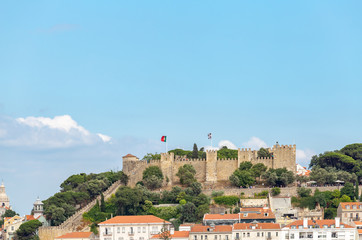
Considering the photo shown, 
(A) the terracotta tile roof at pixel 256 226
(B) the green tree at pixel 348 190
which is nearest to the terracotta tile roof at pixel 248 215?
(A) the terracotta tile roof at pixel 256 226

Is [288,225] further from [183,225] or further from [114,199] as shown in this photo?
[114,199]

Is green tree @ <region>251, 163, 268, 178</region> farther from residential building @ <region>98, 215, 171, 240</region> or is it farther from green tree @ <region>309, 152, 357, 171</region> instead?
residential building @ <region>98, 215, 171, 240</region>

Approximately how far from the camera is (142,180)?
106m

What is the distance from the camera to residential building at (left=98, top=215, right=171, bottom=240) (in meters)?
87.4

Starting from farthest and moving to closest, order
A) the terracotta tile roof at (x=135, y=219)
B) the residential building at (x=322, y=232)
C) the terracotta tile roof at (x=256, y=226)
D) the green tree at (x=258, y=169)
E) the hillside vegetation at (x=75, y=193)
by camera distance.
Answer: the green tree at (x=258, y=169) < the hillside vegetation at (x=75, y=193) < the terracotta tile roof at (x=135, y=219) < the terracotta tile roof at (x=256, y=226) < the residential building at (x=322, y=232)

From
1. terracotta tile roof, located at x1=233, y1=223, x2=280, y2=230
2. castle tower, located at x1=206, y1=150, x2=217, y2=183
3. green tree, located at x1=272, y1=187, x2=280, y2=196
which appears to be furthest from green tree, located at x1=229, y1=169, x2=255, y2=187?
terracotta tile roof, located at x1=233, y1=223, x2=280, y2=230

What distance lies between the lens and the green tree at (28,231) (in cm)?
9375

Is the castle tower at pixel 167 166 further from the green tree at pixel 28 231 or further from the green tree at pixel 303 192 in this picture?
the green tree at pixel 28 231

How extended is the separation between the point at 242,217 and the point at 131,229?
39.6 feet

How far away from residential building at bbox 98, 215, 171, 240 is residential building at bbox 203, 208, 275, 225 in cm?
471

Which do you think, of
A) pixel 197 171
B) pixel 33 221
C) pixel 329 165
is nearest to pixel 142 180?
pixel 197 171

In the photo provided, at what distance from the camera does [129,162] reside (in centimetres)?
11138

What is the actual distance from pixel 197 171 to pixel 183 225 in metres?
18.5

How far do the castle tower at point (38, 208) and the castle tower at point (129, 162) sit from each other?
1361 cm
